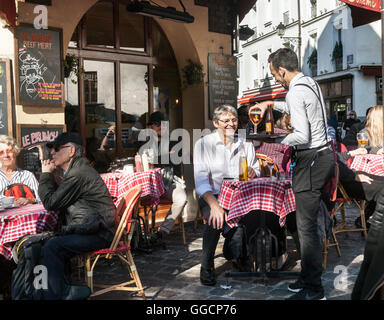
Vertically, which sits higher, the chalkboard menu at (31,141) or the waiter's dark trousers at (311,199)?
the chalkboard menu at (31,141)

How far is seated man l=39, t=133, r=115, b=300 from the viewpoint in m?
3.47

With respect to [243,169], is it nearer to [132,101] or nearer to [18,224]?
[18,224]

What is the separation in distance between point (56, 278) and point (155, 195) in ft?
7.80

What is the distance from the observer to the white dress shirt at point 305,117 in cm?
362

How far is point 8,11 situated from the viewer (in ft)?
17.0

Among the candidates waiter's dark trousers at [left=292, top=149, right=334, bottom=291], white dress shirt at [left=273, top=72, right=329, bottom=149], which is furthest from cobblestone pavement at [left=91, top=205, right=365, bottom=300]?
white dress shirt at [left=273, top=72, right=329, bottom=149]

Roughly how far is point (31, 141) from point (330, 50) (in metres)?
22.9

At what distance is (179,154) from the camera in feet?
26.1

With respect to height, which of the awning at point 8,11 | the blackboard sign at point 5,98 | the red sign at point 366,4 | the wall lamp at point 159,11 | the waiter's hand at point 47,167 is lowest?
the waiter's hand at point 47,167

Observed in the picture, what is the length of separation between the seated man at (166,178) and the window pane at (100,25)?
1.63 metres

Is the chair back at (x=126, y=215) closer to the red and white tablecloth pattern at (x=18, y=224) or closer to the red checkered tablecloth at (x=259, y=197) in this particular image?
the red and white tablecloth pattern at (x=18, y=224)

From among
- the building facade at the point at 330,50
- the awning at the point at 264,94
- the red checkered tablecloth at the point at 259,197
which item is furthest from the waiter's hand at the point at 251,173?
the awning at the point at 264,94
